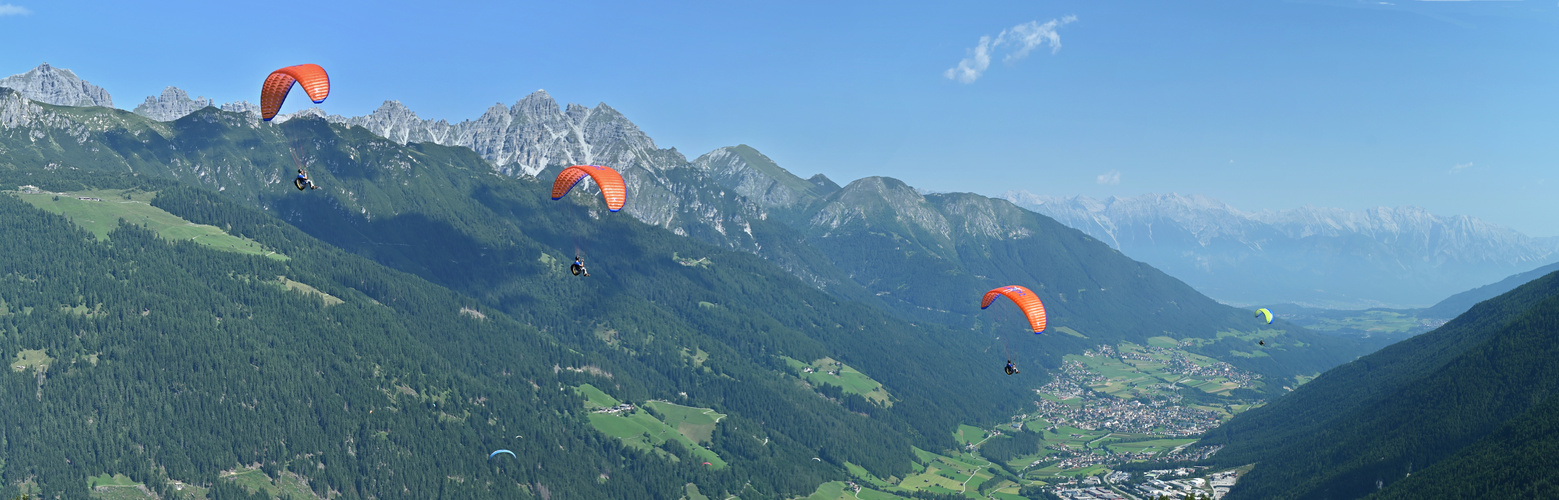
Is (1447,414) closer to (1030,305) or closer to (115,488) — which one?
(1030,305)

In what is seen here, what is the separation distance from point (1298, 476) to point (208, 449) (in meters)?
234

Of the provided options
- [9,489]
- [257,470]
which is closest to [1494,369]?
[257,470]

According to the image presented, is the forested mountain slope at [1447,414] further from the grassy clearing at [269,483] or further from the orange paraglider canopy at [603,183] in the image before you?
the grassy clearing at [269,483]

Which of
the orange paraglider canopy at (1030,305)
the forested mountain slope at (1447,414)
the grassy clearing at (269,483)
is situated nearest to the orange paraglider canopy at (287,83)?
the orange paraglider canopy at (1030,305)

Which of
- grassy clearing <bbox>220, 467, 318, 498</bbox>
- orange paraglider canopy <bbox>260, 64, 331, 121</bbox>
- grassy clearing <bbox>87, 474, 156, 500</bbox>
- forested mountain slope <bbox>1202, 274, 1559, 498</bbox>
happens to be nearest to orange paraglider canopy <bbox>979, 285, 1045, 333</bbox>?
orange paraglider canopy <bbox>260, 64, 331, 121</bbox>

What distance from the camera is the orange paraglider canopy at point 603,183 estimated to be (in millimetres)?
97188

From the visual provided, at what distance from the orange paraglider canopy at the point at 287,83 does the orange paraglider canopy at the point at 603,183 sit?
24.8 metres

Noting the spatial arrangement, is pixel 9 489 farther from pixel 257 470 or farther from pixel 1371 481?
pixel 1371 481

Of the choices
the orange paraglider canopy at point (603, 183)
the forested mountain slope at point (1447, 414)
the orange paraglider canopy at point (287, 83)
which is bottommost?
the forested mountain slope at point (1447, 414)

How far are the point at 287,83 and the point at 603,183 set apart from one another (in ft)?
110

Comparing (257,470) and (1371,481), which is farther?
(257,470)

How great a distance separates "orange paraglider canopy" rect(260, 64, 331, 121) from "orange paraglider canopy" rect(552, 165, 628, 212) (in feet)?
81.5

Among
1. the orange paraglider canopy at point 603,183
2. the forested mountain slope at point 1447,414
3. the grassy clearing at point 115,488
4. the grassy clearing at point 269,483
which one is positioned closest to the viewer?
the orange paraglider canopy at point 603,183

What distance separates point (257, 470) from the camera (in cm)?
19562
